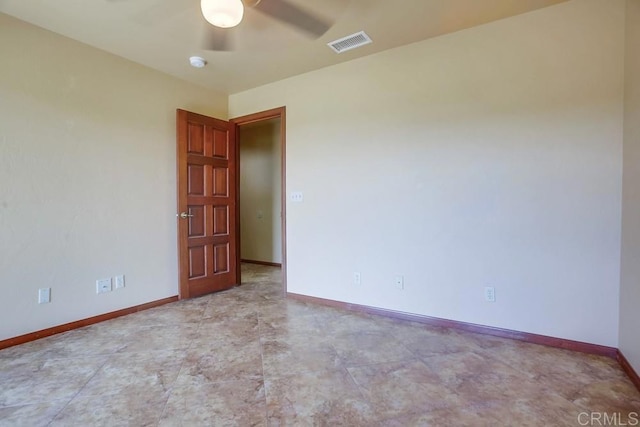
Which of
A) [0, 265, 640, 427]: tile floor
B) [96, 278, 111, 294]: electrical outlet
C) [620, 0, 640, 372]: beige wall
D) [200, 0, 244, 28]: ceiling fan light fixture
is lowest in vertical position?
[0, 265, 640, 427]: tile floor

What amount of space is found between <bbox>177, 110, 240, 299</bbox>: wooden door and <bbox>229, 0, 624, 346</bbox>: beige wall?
110 cm

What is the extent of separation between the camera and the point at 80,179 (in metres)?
2.71

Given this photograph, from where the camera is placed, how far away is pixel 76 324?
2.67m

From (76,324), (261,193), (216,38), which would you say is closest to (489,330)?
(216,38)

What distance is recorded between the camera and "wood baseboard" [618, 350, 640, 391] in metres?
1.77

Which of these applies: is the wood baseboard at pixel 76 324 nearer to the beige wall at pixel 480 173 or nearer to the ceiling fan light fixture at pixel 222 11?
the beige wall at pixel 480 173

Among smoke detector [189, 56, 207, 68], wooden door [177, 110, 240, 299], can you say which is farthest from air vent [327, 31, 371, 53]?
wooden door [177, 110, 240, 299]

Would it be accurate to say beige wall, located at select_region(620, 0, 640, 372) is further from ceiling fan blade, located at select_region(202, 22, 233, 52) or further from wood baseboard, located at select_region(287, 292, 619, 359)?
ceiling fan blade, located at select_region(202, 22, 233, 52)

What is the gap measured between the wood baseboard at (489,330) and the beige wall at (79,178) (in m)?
1.98

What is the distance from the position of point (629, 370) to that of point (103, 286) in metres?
4.06

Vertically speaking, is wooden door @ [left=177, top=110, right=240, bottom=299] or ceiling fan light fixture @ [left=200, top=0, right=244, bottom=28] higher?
ceiling fan light fixture @ [left=200, top=0, right=244, bottom=28]

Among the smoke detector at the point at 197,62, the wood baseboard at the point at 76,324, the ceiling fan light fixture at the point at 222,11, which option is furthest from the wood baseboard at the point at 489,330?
the smoke detector at the point at 197,62

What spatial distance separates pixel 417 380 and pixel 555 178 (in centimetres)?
177

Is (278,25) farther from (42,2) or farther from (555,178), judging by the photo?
(555,178)
